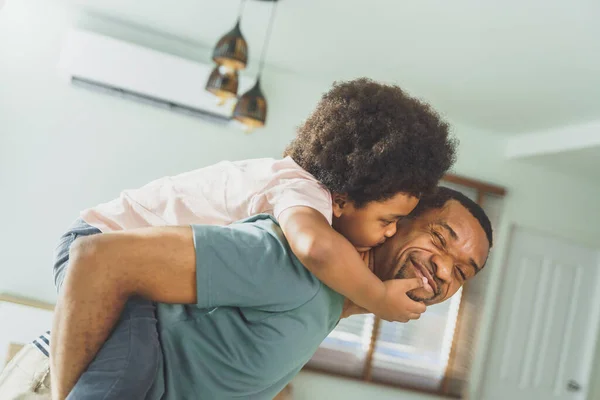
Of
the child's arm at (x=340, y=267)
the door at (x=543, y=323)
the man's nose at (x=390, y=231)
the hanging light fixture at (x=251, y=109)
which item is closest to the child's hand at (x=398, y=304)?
the child's arm at (x=340, y=267)

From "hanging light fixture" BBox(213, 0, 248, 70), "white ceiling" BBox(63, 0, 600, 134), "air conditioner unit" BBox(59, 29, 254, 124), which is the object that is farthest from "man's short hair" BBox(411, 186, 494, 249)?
"air conditioner unit" BBox(59, 29, 254, 124)

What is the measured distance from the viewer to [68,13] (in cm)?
446

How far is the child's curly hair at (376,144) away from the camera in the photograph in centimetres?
101

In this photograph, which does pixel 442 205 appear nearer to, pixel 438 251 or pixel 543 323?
pixel 438 251

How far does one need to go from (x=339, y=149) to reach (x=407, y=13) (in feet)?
7.09

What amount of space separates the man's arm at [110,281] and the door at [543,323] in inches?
193

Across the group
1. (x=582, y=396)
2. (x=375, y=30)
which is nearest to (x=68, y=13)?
(x=375, y=30)

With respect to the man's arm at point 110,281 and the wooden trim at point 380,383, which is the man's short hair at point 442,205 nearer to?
the man's arm at point 110,281

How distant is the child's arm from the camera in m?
0.91

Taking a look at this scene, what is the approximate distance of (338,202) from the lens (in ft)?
3.77

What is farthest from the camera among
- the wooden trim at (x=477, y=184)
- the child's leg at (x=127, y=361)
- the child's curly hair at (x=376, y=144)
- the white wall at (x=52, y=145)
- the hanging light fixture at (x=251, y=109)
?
the wooden trim at (x=477, y=184)

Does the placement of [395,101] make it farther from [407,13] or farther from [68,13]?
[68,13]

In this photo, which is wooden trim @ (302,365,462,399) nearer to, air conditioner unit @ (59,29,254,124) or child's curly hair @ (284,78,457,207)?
air conditioner unit @ (59,29,254,124)

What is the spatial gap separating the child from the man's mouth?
63mm
